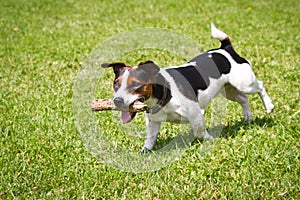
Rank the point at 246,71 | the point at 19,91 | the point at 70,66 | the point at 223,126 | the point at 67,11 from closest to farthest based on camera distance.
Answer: the point at 246,71 → the point at 223,126 → the point at 19,91 → the point at 70,66 → the point at 67,11

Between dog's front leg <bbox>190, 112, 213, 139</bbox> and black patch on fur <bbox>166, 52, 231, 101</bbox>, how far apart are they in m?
0.19

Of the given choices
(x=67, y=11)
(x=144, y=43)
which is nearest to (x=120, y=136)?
(x=144, y=43)

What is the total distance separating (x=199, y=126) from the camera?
4.39 metres

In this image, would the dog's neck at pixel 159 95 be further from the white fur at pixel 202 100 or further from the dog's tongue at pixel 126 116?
the dog's tongue at pixel 126 116

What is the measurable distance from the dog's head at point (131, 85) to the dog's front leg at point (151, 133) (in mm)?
660

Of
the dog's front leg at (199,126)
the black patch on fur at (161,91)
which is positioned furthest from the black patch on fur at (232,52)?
the black patch on fur at (161,91)

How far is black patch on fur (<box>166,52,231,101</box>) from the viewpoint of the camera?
4.25 m

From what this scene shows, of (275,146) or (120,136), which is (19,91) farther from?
(275,146)

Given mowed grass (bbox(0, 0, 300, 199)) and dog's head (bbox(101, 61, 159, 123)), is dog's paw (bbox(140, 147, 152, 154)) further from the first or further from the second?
dog's head (bbox(101, 61, 159, 123))

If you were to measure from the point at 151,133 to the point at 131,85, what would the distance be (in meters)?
0.94

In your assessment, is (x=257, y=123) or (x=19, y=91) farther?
(x=19, y=91)

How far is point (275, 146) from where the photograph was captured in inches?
173

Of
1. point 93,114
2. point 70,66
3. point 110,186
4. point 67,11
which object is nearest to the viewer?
point 110,186

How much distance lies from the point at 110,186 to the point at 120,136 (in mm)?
1042
